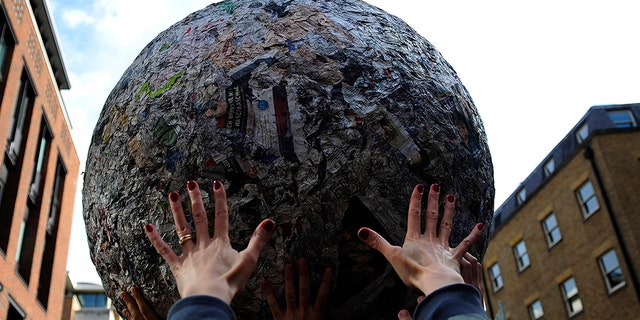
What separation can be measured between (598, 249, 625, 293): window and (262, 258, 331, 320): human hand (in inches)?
713

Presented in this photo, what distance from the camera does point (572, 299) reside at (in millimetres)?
19875

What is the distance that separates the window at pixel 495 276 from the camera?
80.8 ft

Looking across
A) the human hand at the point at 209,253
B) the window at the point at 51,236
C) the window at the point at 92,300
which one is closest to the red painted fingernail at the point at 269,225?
the human hand at the point at 209,253

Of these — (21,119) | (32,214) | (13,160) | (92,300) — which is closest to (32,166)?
(13,160)

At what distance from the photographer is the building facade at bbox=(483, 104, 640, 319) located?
17.9 m

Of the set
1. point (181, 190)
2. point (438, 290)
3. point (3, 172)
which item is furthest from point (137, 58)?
point (3, 172)

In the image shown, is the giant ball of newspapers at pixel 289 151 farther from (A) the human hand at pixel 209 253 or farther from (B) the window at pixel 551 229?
(B) the window at pixel 551 229

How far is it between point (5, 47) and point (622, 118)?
64.6ft

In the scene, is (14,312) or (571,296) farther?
(571,296)

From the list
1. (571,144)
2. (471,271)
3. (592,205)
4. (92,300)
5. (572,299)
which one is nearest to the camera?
(471,271)

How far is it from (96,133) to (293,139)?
2.82 feet

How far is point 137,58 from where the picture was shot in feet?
8.14

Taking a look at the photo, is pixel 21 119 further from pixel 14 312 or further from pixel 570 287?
pixel 570 287

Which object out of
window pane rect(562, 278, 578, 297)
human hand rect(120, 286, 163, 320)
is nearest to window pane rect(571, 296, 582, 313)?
window pane rect(562, 278, 578, 297)
